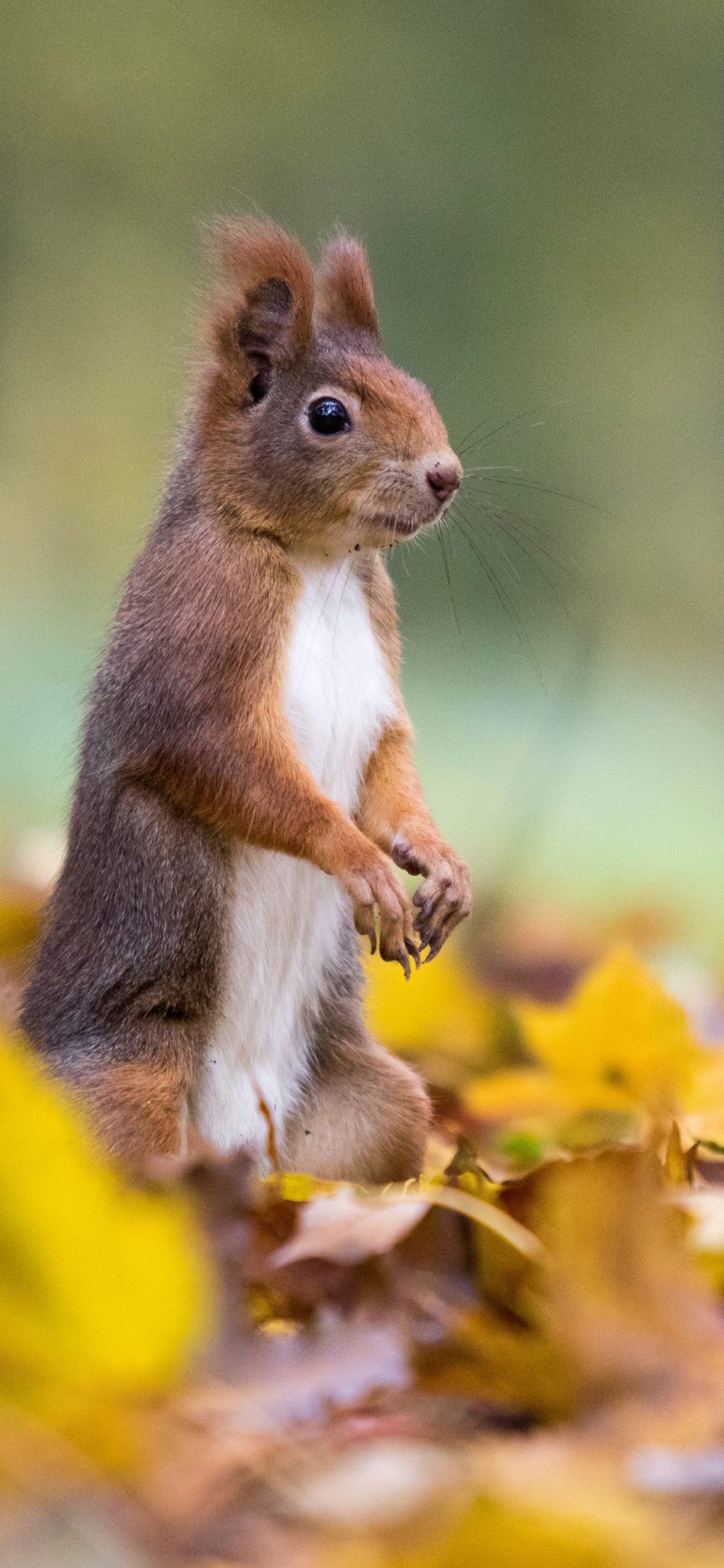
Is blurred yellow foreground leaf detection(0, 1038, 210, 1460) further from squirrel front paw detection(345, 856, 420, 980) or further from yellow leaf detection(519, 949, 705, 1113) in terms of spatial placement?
yellow leaf detection(519, 949, 705, 1113)

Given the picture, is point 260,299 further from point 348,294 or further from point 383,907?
point 383,907

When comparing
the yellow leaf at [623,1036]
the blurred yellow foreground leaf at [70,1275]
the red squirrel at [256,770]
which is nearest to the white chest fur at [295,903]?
the red squirrel at [256,770]

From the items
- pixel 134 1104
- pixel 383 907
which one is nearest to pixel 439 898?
pixel 383 907

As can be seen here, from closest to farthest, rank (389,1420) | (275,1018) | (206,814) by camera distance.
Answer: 1. (389,1420)
2. (206,814)
3. (275,1018)

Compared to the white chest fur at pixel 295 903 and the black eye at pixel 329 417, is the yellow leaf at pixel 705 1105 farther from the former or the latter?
the black eye at pixel 329 417

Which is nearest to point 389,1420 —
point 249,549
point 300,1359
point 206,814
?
point 300,1359

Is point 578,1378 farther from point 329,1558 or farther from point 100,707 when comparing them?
point 100,707

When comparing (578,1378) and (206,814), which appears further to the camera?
(206,814)

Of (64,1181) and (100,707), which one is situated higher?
(100,707)

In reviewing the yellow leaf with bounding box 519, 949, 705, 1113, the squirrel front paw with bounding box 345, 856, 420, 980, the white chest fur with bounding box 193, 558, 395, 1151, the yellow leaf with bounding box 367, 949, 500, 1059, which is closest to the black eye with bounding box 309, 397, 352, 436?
the white chest fur with bounding box 193, 558, 395, 1151
